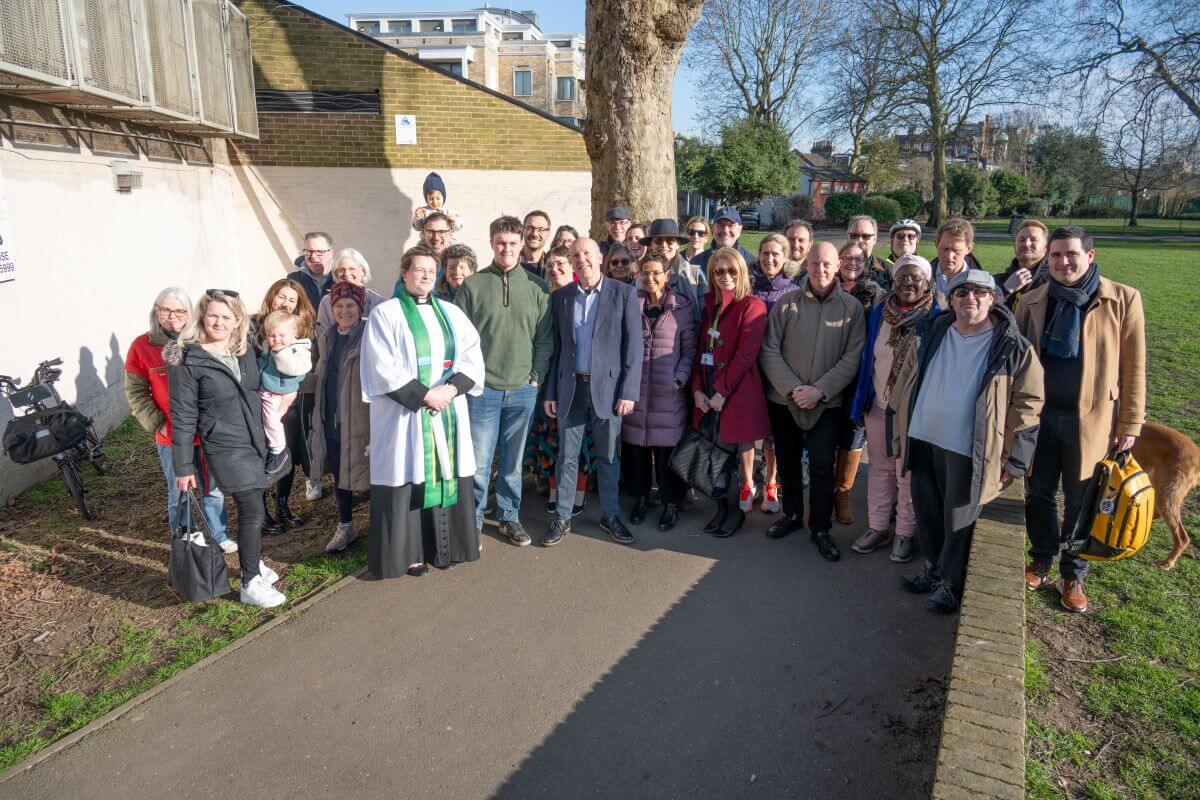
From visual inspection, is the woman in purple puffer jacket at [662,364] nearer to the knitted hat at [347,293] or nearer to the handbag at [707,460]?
the handbag at [707,460]

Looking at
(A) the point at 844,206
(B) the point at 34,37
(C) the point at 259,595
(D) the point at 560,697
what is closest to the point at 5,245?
(B) the point at 34,37

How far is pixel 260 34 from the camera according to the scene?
1220cm

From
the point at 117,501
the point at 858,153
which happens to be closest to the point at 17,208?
the point at 117,501

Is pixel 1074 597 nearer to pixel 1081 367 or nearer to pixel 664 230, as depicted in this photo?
pixel 1081 367

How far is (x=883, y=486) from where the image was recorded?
527cm

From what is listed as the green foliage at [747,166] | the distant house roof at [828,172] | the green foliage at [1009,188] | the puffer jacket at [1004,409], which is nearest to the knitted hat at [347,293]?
the puffer jacket at [1004,409]

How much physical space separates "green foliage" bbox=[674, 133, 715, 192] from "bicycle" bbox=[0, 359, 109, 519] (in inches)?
1113

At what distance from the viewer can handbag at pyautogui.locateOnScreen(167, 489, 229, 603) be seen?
173 inches

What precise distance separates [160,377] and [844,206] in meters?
38.4

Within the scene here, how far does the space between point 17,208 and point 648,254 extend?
5.41 m

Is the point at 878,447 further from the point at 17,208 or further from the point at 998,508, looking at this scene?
the point at 17,208

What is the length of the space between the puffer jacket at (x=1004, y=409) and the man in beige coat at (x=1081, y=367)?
291 mm

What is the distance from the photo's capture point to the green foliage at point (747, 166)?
3127cm

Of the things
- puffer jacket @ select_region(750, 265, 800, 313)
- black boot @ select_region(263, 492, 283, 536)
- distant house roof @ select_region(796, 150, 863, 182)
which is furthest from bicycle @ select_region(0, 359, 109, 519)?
distant house roof @ select_region(796, 150, 863, 182)
